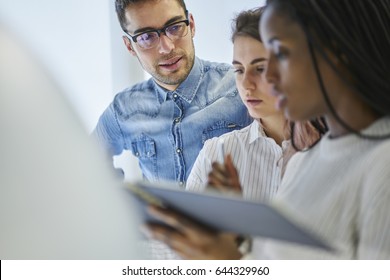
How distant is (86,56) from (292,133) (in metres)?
0.46

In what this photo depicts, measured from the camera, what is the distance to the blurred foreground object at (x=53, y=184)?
0.64 m

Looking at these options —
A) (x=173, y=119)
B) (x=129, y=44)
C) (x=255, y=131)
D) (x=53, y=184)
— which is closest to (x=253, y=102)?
(x=255, y=131)

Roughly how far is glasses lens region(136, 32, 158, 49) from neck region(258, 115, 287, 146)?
26 centimetres

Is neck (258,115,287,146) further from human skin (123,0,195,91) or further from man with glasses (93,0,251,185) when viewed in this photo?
human skin (123,0,195,91)

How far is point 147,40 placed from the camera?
106 cm

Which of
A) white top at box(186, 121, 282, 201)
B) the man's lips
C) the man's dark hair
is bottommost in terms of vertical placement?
white top at box(186, 121, 282, 201)

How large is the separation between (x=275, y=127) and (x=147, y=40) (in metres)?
0.30

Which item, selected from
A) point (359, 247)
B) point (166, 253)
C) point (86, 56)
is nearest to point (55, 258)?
point (166, 253)

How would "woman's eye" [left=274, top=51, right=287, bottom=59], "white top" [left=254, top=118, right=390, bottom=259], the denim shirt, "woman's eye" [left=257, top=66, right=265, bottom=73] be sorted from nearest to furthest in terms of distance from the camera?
1. "white top" [left=254, top=118, right=390, bottom=259]
2. "woman's eye" [left=274, top=51, right=287, bottom=59]
3. "woman's eye" [left=257, top=66, right=265, bottom=73]
4. the denim shirt

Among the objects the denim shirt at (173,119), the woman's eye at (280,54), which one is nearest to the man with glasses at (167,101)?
the denim shirt at (173,119)

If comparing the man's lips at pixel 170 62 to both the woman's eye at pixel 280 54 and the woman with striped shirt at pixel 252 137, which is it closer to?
the woman with striped shirt at pixel 252 137

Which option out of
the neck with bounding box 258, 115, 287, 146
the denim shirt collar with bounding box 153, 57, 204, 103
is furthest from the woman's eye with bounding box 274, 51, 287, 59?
the denim shirt collar with bounding box 153, 57, 204, 103

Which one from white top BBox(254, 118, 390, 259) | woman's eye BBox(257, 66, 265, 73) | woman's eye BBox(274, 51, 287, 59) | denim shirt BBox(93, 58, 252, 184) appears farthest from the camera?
denim shirt BBox(93, 58, 252, 184)

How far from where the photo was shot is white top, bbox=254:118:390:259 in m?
0.63
